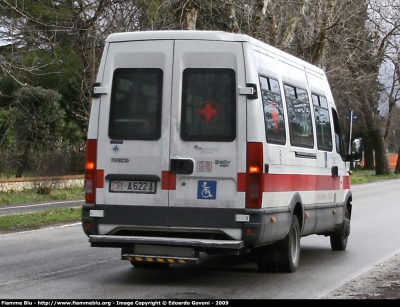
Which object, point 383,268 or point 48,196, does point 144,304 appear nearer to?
point 383,268

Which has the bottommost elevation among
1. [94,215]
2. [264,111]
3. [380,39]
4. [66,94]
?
[94,215]

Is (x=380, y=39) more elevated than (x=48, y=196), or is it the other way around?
(x=380, y=39)

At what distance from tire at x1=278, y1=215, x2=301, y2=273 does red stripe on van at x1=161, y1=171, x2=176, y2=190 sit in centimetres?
181

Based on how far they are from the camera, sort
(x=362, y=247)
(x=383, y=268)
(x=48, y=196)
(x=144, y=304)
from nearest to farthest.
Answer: (x=144, y=304) < (x=383, y=268) < (x=362, y=247) < (x=48, y=196)

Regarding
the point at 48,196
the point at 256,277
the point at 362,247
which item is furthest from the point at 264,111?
the point at 48,196

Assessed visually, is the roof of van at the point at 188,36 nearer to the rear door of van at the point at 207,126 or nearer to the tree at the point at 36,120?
the rear door of van at the point at 207,126

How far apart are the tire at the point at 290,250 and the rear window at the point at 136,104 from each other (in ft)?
7.23

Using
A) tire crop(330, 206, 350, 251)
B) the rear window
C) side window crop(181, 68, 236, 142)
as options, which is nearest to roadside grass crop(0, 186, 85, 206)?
tire crop(330, 206, 350, 251)

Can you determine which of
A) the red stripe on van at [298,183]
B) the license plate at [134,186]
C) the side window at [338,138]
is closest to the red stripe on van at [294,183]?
the red stripe on van at [298,183]

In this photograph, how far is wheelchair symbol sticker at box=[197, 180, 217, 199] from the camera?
9.88 meters

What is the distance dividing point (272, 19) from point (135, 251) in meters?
20.6

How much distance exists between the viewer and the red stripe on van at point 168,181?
996cm

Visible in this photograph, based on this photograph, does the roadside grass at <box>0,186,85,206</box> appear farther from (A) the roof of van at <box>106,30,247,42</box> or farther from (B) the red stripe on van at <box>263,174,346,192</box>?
(A) the roof of van at <box>106,30,247,42</box>

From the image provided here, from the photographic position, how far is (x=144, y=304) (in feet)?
28.0
